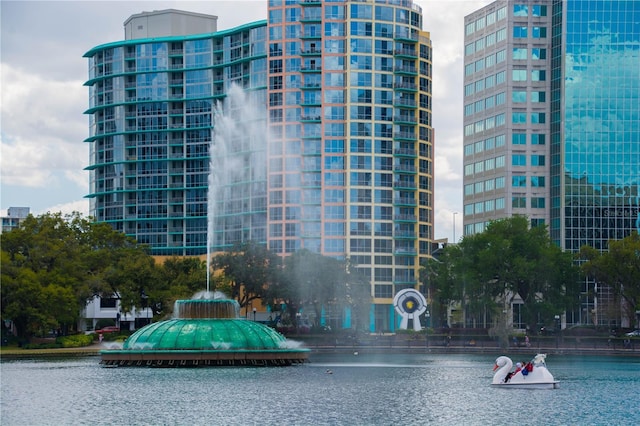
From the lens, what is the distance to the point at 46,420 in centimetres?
7194

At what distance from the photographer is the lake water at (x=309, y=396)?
73688mm

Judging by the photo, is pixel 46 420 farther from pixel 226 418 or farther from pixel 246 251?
pixel 246 251

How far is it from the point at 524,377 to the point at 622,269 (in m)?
82.3

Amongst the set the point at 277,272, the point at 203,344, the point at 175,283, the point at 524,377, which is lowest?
the point at 524,377

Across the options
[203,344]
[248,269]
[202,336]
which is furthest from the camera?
[248,269]

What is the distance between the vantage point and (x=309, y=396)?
283ft

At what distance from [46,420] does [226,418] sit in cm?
1106

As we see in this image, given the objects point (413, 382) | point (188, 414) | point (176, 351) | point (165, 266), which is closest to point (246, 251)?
point (165, 266)

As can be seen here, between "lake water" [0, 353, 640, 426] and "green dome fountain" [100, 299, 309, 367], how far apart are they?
223 centimetres

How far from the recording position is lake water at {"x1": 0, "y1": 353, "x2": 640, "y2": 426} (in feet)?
242

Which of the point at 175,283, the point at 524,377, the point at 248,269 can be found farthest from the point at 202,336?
the point at 248,269

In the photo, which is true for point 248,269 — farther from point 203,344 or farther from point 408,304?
point 203,344

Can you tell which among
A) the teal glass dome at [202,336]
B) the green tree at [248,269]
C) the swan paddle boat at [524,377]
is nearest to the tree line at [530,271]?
the green tree at [248,269]

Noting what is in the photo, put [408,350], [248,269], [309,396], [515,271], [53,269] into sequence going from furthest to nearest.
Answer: [248,269], [515,271], [53,269], [408,350], [309,396]
